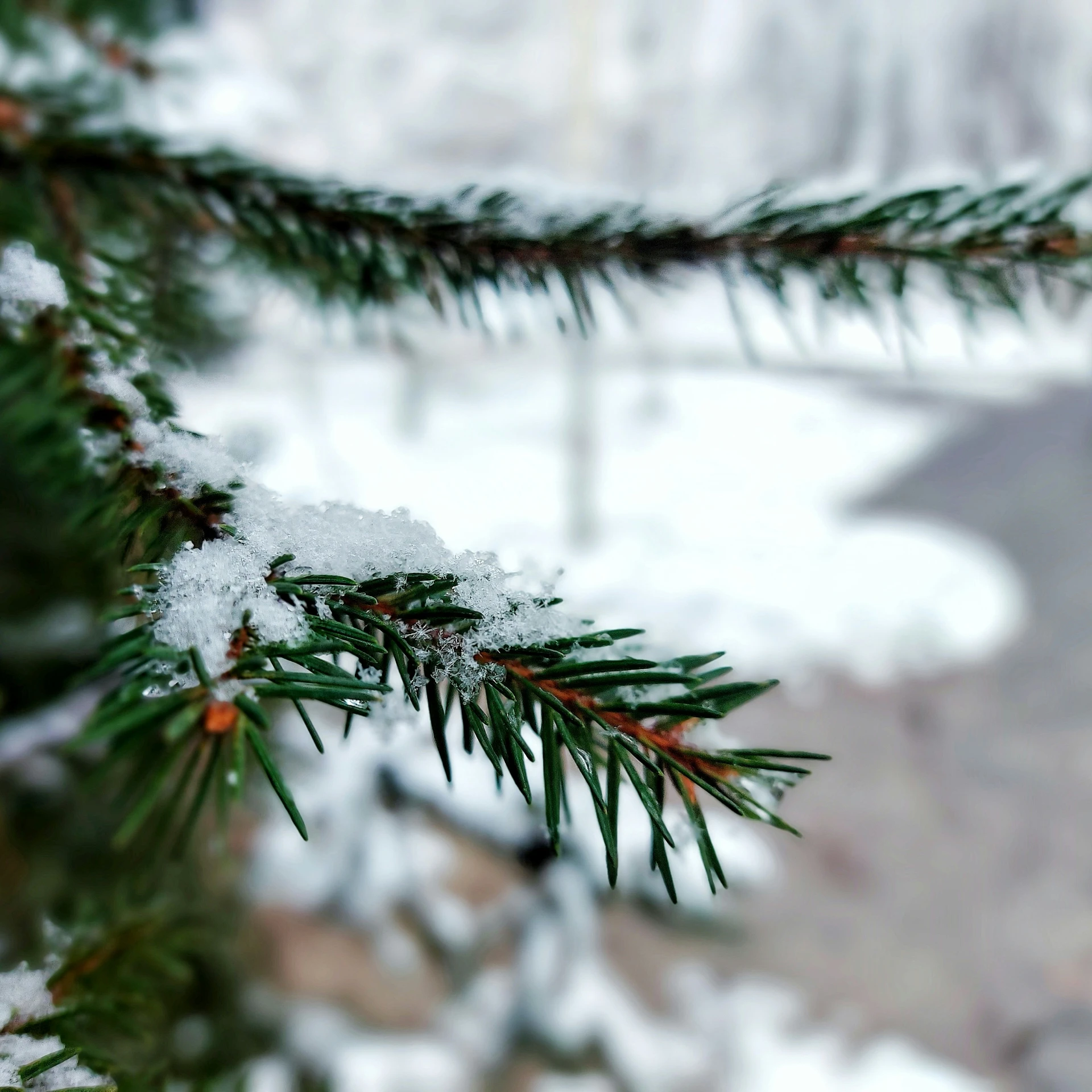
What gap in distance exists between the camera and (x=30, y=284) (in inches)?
9.0

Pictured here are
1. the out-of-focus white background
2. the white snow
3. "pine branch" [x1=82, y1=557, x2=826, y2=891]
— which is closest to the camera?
"pine branch" [x1=82, y1=557, x2=826, y2=891]

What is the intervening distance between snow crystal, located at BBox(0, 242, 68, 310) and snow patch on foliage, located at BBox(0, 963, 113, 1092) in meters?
0.17

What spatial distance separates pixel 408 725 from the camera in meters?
0.19

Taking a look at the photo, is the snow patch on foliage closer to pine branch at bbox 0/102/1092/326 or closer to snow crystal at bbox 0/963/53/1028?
snow crystal at bbox 0/963/53/1028

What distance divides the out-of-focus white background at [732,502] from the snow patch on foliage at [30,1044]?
4.8 inches

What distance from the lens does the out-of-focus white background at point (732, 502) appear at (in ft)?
2.97

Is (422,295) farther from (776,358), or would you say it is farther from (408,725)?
(776,358)

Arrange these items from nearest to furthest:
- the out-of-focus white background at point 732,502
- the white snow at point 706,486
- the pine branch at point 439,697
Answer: the pine branch at point 439,697, the out-of-focus white background at point 732,502, the white snow at point 706,486

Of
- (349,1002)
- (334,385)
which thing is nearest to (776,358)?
(334,385)

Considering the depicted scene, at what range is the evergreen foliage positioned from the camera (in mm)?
137

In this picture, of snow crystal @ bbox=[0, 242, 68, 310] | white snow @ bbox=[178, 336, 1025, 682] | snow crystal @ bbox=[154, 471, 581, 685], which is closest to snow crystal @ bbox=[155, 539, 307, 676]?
snow crystal @ bbox=[154, 471, 581, 685]

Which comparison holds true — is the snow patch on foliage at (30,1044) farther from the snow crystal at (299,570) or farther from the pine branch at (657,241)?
the pine branch at (657,241)

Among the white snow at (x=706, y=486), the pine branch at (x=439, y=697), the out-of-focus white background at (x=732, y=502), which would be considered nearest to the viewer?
the pine branch at (x=439, y=697)

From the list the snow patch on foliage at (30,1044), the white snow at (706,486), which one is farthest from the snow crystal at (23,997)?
the white snow at (706,486)
